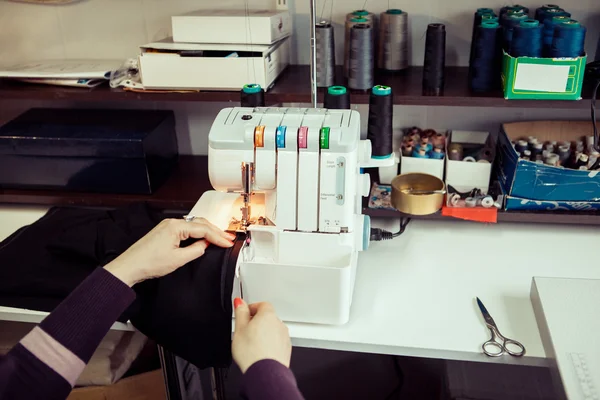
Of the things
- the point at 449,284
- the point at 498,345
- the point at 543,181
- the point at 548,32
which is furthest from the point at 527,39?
the point at 498,345

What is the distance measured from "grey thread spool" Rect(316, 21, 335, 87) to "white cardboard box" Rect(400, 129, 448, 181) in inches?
11.9

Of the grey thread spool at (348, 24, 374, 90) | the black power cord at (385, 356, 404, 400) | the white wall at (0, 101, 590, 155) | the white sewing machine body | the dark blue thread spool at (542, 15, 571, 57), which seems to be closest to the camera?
the white sewing machine body

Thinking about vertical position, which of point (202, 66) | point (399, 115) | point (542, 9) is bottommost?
point (399, 115)

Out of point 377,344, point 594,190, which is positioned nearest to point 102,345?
point 377,344

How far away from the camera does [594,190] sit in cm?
149

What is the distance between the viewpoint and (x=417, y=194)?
5.04 ft

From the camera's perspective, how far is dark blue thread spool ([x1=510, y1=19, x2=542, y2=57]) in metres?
1.36

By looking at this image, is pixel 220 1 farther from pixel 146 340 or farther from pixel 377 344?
pixel 377 344

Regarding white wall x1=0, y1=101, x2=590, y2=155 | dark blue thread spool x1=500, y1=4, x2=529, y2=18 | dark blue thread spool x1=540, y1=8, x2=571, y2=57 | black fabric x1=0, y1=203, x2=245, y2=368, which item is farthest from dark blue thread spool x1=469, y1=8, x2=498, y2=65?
black fabric x1=0, y1=203, x2=245, y2=368

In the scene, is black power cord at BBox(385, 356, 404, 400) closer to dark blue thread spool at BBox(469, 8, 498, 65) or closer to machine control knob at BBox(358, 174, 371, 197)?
machine control knob at BBox(358, 174, 371, 197)

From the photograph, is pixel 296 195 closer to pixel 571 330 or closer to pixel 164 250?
pixel 164 250

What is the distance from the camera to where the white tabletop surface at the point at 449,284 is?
1195mm

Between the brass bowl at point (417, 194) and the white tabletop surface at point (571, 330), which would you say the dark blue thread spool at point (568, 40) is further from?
the white tabletop surface at point (571, 330)

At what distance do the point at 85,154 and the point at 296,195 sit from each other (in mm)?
778
